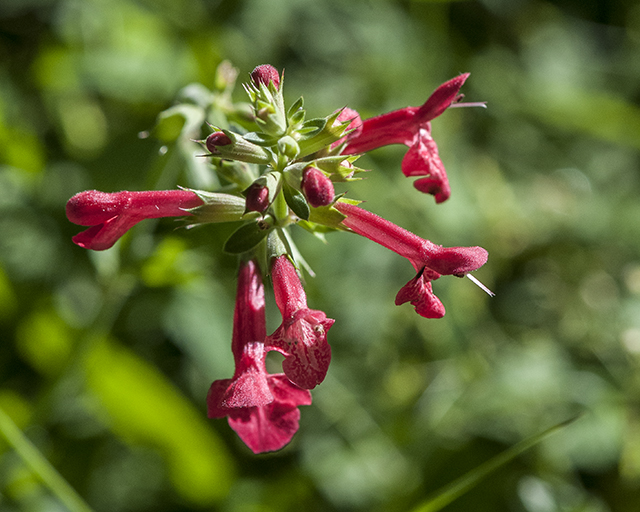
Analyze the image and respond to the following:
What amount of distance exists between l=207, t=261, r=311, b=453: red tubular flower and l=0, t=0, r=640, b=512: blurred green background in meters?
0.61

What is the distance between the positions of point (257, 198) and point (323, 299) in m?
1.65

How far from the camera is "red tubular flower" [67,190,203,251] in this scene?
1.82 meters

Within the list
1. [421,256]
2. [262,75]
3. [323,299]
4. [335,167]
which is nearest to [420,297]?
[421,256]

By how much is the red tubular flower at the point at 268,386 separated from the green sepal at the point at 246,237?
0.10m

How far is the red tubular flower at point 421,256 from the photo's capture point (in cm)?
176

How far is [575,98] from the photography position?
4.51 meters

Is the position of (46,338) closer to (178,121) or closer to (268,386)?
(178,121)

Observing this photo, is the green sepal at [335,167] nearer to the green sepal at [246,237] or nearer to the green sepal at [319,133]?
the green sepal at [319,133]

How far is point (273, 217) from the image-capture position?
75.9 inches

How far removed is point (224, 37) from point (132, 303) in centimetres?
173

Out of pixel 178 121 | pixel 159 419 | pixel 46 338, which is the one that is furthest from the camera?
pixel 46 338

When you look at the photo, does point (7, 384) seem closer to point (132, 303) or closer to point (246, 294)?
point (132, 303)

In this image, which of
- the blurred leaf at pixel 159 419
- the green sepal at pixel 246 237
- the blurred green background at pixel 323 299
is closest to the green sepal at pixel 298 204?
the green sepal at pixel 246 237

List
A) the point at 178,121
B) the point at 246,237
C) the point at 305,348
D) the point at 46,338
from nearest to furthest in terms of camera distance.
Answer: the point at 305,348 < the point at 246,237 < the point at 178,121 < the point at 46,338
